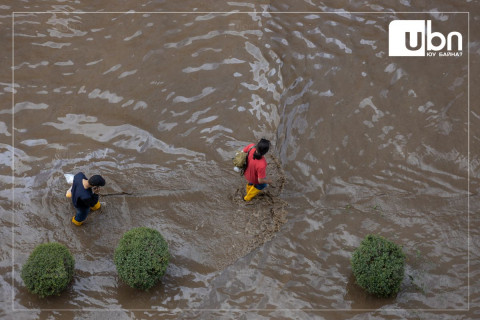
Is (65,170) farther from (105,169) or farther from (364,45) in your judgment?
(364,45)

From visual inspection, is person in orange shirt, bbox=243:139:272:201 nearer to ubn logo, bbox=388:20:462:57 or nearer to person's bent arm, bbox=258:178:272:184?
person's bent arm, bbox=258:178:272:184

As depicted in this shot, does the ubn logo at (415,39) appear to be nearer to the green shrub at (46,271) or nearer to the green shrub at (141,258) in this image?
the green shrub at (141,258)

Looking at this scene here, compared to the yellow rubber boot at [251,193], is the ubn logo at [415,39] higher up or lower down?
higher up

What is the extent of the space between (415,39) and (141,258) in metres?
7.28

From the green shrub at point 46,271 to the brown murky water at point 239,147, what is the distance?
0.42m

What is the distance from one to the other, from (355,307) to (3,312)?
5.82m

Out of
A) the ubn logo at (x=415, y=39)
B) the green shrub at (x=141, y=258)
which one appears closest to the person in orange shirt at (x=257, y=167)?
the green shrub at (x=141, y=258)

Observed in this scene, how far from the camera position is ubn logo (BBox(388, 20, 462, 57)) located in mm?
10922

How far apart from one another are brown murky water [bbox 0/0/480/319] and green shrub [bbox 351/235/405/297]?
0.38 meters

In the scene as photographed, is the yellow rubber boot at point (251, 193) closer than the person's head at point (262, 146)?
No

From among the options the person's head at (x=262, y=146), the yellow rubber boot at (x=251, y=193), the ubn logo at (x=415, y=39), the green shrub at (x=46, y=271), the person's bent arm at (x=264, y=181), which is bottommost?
the green shrub at (x=46, y=271)

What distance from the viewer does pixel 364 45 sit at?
11.1m

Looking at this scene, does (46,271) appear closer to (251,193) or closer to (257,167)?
(251,193)

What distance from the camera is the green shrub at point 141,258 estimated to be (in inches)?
332
